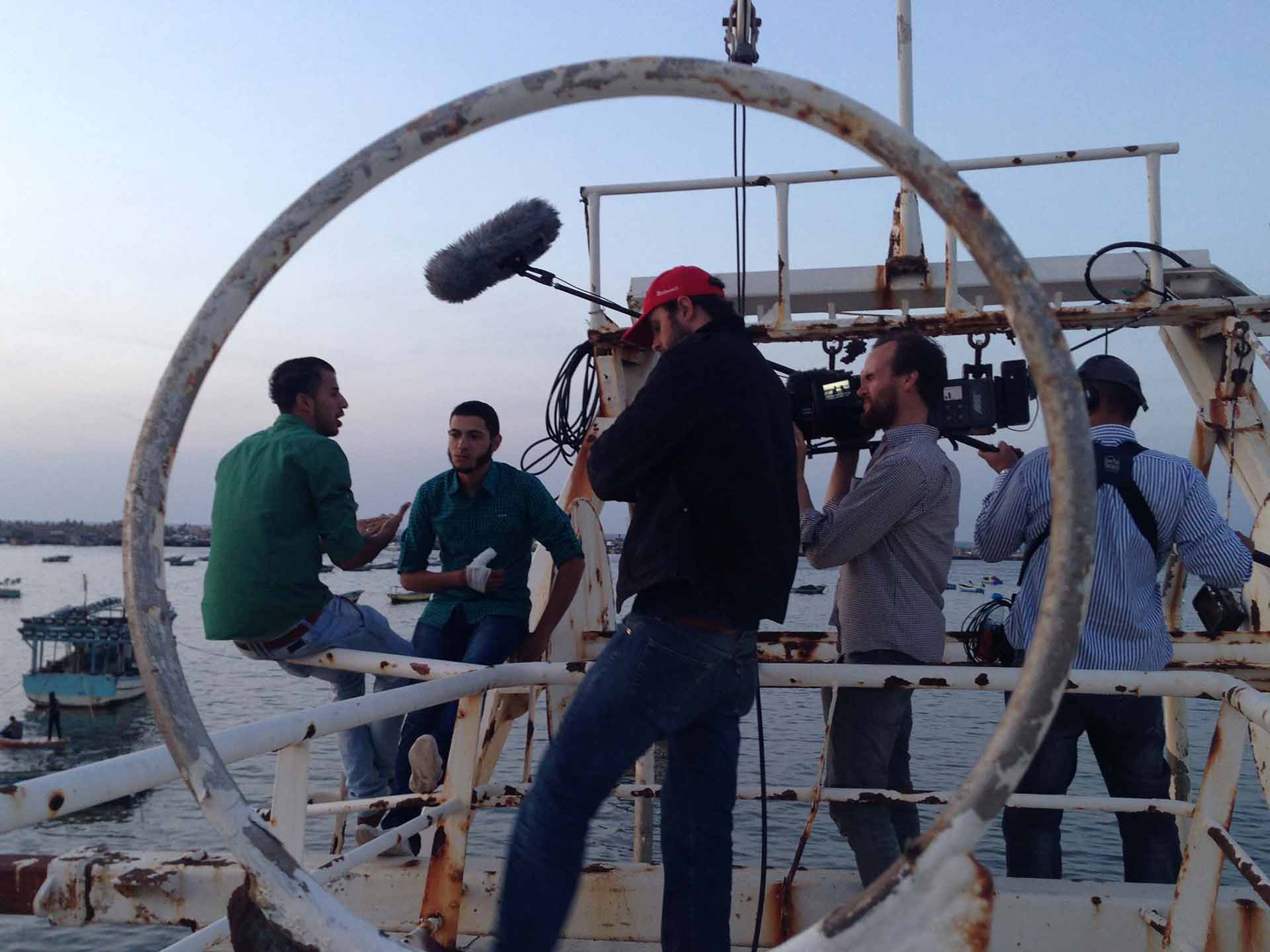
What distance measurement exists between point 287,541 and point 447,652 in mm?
1038

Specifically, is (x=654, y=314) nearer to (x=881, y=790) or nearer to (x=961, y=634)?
(x=881, y=790)

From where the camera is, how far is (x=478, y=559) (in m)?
4.14

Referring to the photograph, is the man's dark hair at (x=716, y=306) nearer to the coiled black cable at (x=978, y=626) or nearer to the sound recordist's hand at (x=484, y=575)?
the coiled black cable at (x=978, y=626)

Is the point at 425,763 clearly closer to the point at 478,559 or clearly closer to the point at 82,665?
the point at 478,559

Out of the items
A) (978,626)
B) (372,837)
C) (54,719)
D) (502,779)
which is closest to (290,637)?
(372,837)

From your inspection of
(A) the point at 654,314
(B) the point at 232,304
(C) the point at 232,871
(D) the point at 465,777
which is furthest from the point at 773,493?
(C) the point at 232,871

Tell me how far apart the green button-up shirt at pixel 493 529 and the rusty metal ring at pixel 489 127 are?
2.78 meters

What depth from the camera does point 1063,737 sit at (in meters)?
3.28

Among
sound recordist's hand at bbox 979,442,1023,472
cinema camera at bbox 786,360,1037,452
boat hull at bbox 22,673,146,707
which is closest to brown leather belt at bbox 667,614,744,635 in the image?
cinema camera at bbox 786,360,1037,452

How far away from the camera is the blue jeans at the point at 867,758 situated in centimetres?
303

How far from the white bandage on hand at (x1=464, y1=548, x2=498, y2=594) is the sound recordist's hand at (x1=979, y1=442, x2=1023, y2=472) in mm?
1967

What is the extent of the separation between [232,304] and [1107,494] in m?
2.74

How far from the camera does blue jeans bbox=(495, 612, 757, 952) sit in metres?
1.97

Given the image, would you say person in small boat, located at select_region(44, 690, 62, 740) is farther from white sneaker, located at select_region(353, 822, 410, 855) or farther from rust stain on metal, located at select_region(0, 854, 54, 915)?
rust stain on metal, located at select_region(0, 854, 54, 915)
